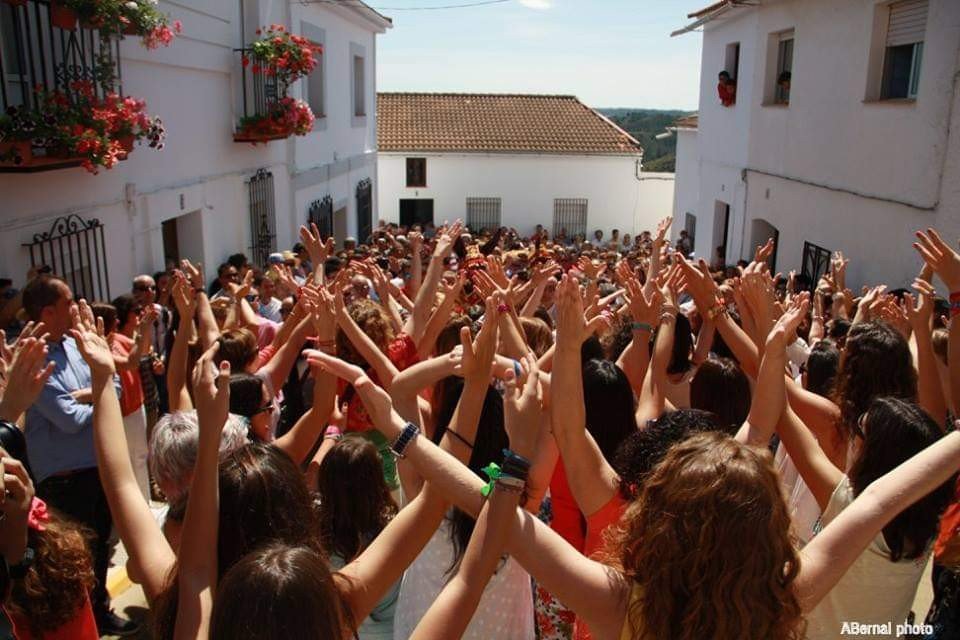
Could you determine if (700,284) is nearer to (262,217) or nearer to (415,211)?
(262,217)

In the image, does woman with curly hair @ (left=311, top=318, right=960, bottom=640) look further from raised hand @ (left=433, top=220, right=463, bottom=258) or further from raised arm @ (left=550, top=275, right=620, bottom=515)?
raised hand @ (left=433, top=220, right=463, bottom=258)

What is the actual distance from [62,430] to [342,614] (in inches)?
93.4

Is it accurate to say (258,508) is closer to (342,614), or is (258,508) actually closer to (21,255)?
(342,614)

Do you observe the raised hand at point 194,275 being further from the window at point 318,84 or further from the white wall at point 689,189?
the white wall at point 689,189

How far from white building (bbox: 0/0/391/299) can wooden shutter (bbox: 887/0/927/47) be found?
7.45m

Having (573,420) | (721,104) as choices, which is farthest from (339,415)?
(721,104)

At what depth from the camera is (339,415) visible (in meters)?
3.49

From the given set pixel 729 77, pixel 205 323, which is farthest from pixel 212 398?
pixel 729 77

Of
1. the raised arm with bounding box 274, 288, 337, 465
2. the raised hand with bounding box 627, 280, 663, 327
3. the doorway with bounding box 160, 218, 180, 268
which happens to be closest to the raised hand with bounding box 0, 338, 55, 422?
the raised arm with bounding box 274, 288, 337, 465

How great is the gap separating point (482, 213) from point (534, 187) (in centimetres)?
203

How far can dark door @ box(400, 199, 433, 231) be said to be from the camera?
88.3ft

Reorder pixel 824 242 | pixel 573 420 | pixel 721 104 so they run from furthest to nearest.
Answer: pixel 721 104 → pixel 824 242 → pixel 573 420

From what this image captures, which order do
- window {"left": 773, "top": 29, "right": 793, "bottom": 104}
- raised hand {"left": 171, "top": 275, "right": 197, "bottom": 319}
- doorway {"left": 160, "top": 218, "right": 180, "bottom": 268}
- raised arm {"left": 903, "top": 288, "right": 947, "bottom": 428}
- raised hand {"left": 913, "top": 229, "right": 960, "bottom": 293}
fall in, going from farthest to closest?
window {"left": 773, "top": 29, "right": 793, "bottom": 104} < doorway {"left": 160, "top": 218, "right": 180, "bottom": 268} < raised hand {"left": 171, "top": 275, "right": 197, "bottom": 319} < raised hand {"left": 913, "top": 229, "right": 960, "bottom": 293} < raised arm {"left": 903, "top": 288, "right": 947, "bottom": 428}

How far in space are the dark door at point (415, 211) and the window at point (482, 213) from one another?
1405 millimetres
